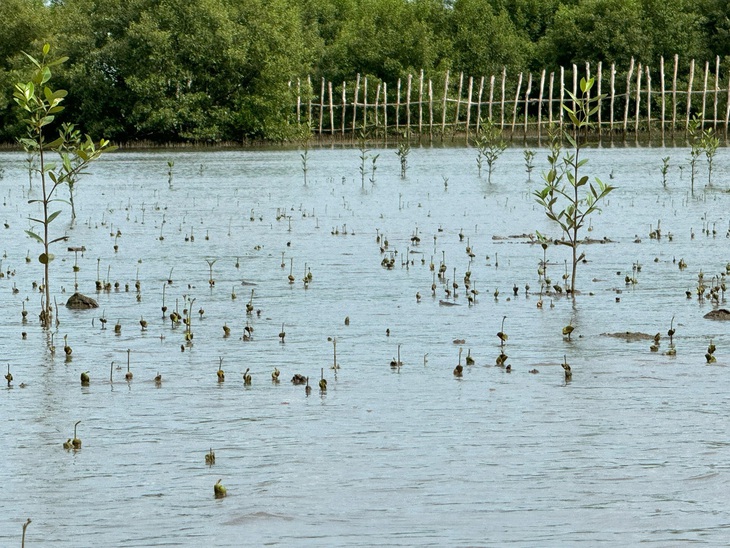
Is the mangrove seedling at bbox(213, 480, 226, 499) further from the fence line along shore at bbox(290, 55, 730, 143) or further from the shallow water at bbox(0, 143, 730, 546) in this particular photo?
the fence line along shore at bbox(290, 55, 730, 143)

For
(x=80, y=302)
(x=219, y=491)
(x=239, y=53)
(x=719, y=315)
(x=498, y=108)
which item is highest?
(x=239, y=53)

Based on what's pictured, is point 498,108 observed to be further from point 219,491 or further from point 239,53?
point 219,491

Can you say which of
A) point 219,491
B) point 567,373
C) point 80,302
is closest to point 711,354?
point 567,373

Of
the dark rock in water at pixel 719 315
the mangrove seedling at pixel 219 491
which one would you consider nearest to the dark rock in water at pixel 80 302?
the dark rock in water at pixel 719 315

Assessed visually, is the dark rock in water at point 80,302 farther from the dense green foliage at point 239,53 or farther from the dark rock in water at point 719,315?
the dense green foliage at point 239,53

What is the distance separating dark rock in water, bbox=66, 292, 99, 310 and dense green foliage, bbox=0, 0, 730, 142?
2574 inches

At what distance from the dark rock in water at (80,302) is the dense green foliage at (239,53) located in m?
65.4

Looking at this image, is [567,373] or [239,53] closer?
[567,373]

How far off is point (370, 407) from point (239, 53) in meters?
77.0

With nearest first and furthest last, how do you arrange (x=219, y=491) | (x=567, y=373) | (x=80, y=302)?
(x=219, y=491), (x=567, y=373), (x=80, y=302)

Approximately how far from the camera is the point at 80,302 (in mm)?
17297

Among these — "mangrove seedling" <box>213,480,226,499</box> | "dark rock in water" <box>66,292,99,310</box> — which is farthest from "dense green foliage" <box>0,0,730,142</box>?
"mangrove seedling" <box>213,480,226,499</box>

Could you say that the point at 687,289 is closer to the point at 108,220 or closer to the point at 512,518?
the point at 512,518

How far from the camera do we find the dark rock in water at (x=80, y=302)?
17.2 metres
